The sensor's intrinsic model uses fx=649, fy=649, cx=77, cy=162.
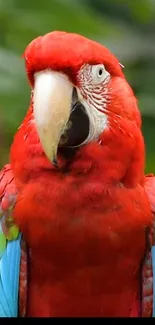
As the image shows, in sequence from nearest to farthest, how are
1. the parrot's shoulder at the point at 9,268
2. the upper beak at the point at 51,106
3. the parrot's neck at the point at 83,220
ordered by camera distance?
the upper beak at the point at 51,106 < the parrot's neck at the point at 83,220 < the parrot's shoulder at the point at 9,268

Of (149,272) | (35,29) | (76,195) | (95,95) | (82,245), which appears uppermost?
(35,29)

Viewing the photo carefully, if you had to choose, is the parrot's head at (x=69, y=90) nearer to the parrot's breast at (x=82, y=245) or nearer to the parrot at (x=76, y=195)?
the parrot at (x=76, y=195)

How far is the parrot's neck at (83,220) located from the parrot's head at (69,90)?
0.04m

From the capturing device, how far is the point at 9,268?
1485 mm

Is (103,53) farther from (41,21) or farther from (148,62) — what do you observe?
(148,62)

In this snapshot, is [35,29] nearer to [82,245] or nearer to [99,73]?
[99,73]

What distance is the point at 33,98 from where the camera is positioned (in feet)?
4.02

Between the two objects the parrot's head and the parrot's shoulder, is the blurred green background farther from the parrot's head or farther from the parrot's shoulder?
the parrot's shoulder

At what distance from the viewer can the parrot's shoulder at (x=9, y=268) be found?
56.9 inches

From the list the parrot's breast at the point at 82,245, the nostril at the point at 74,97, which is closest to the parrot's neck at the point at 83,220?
the parrot's breast at the point at 82,245

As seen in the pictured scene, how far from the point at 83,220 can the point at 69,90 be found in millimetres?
287

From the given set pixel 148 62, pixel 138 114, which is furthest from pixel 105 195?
pixel 148 62

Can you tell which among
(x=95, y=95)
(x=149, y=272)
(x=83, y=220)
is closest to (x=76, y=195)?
(x=83, y=220)

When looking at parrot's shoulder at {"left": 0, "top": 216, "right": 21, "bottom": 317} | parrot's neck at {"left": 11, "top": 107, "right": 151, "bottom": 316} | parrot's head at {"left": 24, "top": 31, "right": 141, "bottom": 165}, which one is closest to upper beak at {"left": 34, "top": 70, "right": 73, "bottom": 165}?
parrot's head at {"left": 24, "top": 31, "right": 141, "bottom": 165}
